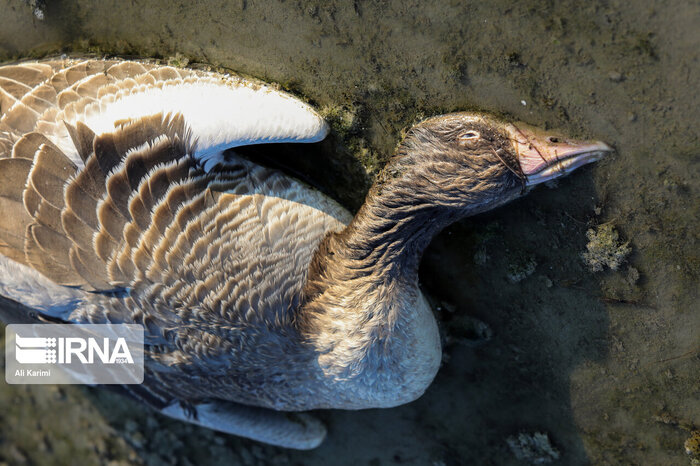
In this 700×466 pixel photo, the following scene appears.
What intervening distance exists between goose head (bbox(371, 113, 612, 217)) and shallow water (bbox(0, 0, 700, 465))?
47 centimetres

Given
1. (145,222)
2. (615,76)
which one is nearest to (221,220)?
(145,222)

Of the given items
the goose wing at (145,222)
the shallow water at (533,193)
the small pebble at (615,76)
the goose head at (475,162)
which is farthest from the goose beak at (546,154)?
the goose wing at (145,222)

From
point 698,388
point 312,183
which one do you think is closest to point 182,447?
point 312,183

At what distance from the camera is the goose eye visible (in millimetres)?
4309

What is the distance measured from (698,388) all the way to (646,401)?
52 centimetres

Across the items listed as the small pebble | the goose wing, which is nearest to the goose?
the goose wing

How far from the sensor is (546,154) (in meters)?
4.25

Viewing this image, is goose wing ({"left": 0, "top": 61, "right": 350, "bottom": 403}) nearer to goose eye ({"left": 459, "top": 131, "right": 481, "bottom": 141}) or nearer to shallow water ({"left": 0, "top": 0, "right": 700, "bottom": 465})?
shallow water ({"left": 0, "top": 0, "right": 700, "bottom": 465})

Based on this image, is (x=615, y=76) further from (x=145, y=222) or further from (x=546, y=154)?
(x=145, y=222)

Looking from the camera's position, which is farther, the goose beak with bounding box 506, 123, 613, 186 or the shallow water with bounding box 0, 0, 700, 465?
the shallow water with bounding box 0, 0, 700, 465

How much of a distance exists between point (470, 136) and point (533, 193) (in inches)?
43.9

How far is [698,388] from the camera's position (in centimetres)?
533

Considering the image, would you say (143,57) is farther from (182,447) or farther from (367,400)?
(182,447)

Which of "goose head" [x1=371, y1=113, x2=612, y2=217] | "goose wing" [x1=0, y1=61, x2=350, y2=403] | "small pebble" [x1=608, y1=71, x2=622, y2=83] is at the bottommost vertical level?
"goose wing" [x1=0, y1=61, x2=350, y2=403]
